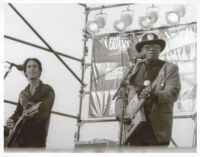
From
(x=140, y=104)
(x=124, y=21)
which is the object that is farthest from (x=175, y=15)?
(x=140, y=104)

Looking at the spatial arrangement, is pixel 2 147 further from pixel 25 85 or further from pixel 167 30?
pixel 167 30

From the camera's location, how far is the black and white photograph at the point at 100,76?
5250mm

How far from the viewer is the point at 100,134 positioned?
5508 mm

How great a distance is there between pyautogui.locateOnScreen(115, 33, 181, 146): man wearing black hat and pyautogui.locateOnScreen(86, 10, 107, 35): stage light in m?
0.68

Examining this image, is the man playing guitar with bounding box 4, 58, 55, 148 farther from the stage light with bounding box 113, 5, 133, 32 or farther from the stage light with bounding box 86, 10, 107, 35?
the stage light with bounding box 113, 5, 133, 32

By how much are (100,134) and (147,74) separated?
33.7 inches

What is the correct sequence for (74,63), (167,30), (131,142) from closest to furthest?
(131,142), (167,30), (74,63)

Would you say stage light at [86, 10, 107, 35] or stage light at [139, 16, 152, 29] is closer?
stage light at [139, 16, 152, 29]

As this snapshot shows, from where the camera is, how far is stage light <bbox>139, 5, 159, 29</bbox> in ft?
18.1

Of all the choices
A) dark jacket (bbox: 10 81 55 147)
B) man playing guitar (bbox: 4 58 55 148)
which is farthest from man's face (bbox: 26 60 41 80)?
dark jacket (bbox: 10 81 55 147)

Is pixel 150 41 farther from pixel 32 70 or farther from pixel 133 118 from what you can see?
pixel 32 70

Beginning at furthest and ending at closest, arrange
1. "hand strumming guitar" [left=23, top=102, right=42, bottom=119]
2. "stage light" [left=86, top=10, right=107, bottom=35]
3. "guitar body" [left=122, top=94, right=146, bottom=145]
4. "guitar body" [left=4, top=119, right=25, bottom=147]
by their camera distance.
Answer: "stage light" [left=86, top=10, right=107, bottom=35], "hand strumming guitar" [left=23, top=102, right=42, bottom=119], "guitar body" [left=4, top=119, right=25, bottom=147], "guitar body" [left=122, top=94, right=146, bottom=145]

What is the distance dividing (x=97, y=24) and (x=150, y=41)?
2.30 feet

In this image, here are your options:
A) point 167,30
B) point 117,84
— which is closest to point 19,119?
point 117,84
